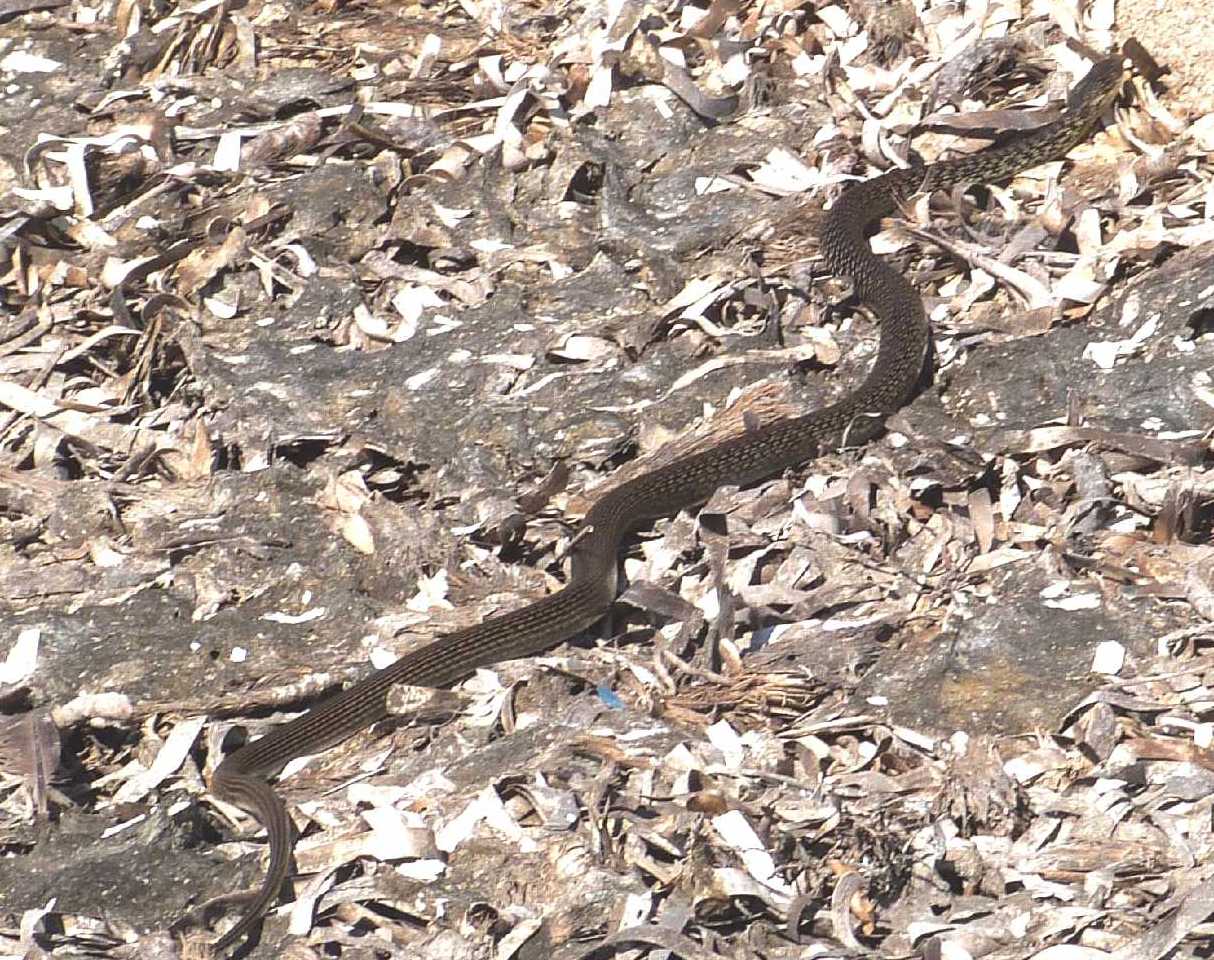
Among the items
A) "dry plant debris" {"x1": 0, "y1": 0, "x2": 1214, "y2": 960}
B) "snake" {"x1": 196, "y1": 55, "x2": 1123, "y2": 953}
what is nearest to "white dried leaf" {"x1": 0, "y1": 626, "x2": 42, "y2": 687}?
"dry plant debris" {"x1": 0, "y1": 0, "x2": 1214, "y2": 960}

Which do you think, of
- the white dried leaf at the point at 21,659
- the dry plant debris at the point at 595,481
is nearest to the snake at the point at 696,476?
the dry plant debris at the point at 595,481

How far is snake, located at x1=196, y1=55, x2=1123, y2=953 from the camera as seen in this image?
5.01 meters

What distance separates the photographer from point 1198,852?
12.7 ft

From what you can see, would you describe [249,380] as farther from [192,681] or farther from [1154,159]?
[1154,159]

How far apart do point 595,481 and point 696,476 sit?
0.38 m

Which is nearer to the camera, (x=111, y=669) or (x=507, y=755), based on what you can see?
(x=507, y=755)

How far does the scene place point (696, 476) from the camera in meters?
5.82

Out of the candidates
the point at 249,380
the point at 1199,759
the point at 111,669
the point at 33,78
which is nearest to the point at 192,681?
the point at 111,669

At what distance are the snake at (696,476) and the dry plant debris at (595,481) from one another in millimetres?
92

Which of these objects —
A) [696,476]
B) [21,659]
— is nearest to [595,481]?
[696,476]

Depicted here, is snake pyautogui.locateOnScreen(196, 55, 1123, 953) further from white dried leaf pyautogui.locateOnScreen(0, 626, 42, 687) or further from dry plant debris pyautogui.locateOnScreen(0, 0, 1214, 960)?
white dried leaf pyautogui.locateOnScreen(0, 626, 42, 687)

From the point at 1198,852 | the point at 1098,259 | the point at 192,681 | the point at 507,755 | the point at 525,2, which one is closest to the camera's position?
the point at 1198,852

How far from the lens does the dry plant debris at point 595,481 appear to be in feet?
14.0

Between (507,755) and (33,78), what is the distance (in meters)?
5.76
